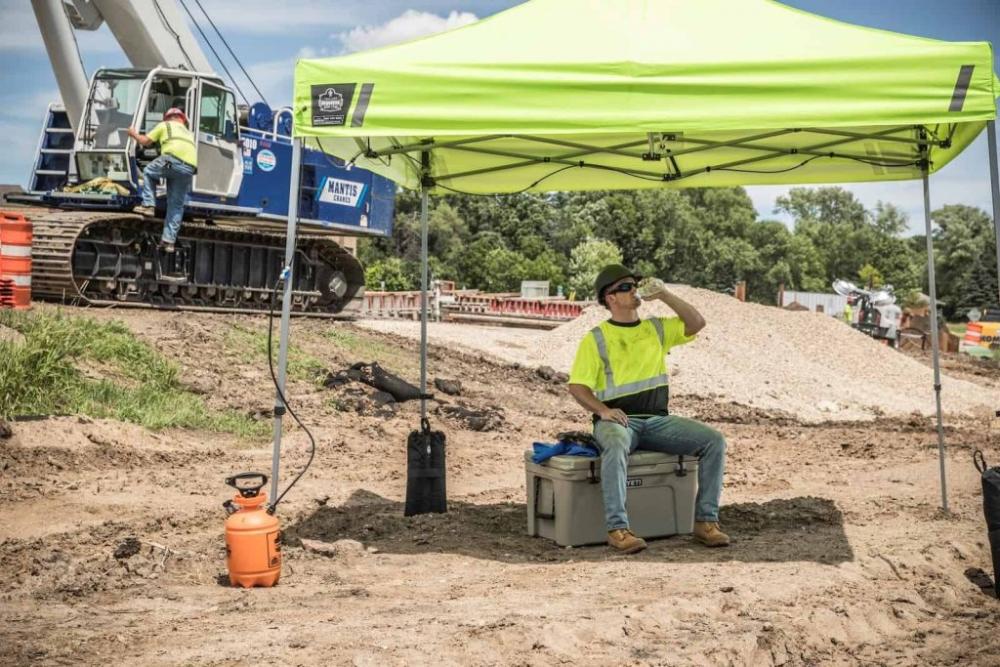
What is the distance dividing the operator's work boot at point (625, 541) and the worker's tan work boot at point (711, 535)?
0.44 m

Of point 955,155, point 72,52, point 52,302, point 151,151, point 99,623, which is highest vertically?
point 72,52

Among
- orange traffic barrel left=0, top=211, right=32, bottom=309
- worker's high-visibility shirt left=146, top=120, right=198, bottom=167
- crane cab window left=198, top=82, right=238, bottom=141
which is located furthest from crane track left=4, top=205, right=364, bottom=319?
crane cab window left=198, top=82, right=238, bottom=141

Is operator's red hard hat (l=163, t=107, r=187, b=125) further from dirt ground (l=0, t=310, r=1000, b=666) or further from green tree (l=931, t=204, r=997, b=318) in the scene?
green tree (l=931, t=204, r=997, b=318)

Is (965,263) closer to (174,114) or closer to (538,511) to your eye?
(174,114)

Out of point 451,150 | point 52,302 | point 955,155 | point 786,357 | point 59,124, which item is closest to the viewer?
point 955,155

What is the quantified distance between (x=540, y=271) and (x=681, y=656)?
140ft

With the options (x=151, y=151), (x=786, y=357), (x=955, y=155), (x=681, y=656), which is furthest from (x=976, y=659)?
(x=786, y=357)

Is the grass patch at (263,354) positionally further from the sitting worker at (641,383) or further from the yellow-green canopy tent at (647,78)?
the sitting worker at (641,383)

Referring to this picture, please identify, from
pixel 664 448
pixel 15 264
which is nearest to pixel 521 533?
pixel 664 448

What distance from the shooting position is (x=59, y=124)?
15781 millimetres

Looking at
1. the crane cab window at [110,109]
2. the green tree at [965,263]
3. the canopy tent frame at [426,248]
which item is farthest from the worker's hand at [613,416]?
the green tree at [965,263]

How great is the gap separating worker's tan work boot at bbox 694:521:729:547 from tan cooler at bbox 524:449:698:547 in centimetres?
24

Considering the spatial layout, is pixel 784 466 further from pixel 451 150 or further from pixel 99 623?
pixel 99 623

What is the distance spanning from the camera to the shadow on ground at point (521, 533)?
6320 mm
